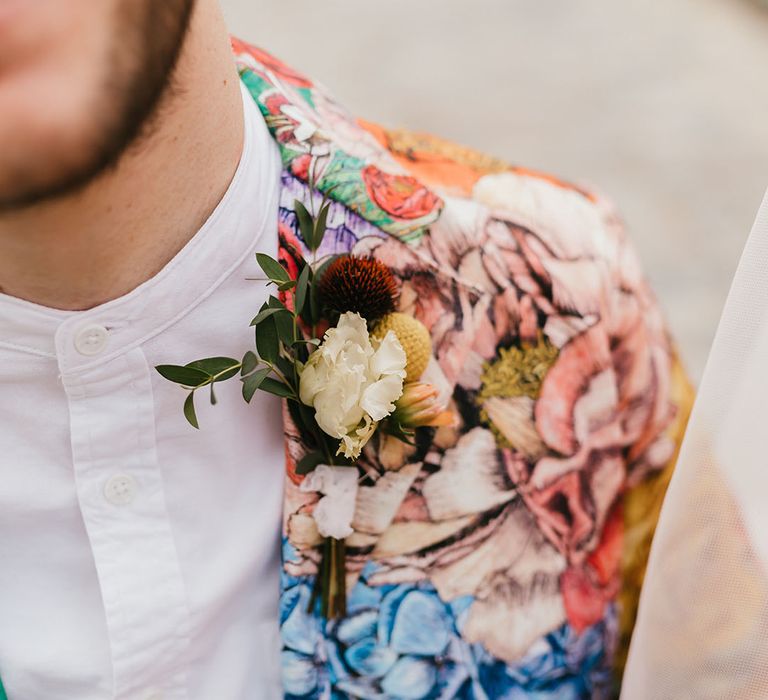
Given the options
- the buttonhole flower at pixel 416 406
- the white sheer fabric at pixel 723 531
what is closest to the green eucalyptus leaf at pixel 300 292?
the buttonhole flower at pixel 416 406

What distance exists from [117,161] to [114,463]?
9.1 inches

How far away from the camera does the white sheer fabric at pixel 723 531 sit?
590 mm

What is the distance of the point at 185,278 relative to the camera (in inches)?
24.5

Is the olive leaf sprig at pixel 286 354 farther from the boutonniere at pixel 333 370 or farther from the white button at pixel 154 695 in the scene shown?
the white button at pixel 154 695

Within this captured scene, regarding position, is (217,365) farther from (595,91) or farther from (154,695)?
(595,91)

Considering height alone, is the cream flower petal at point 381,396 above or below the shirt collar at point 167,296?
below

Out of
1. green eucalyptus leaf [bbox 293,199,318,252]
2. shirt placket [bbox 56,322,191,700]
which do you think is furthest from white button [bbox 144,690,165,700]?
green eucalyptus leaf [bbox 293,199,318,252]

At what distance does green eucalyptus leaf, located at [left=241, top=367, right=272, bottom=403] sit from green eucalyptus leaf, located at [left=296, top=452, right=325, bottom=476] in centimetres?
8

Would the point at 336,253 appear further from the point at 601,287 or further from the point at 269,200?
the point at 601,287

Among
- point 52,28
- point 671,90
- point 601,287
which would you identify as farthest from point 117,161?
point 671,90

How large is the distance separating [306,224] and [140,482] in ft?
0.75

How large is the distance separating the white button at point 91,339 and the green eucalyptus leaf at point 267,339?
0.10 meters

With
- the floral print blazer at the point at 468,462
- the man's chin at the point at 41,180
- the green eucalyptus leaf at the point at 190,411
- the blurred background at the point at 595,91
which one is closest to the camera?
the man's chin at the point at 41,180

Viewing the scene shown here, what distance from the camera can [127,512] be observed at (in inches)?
25.9
